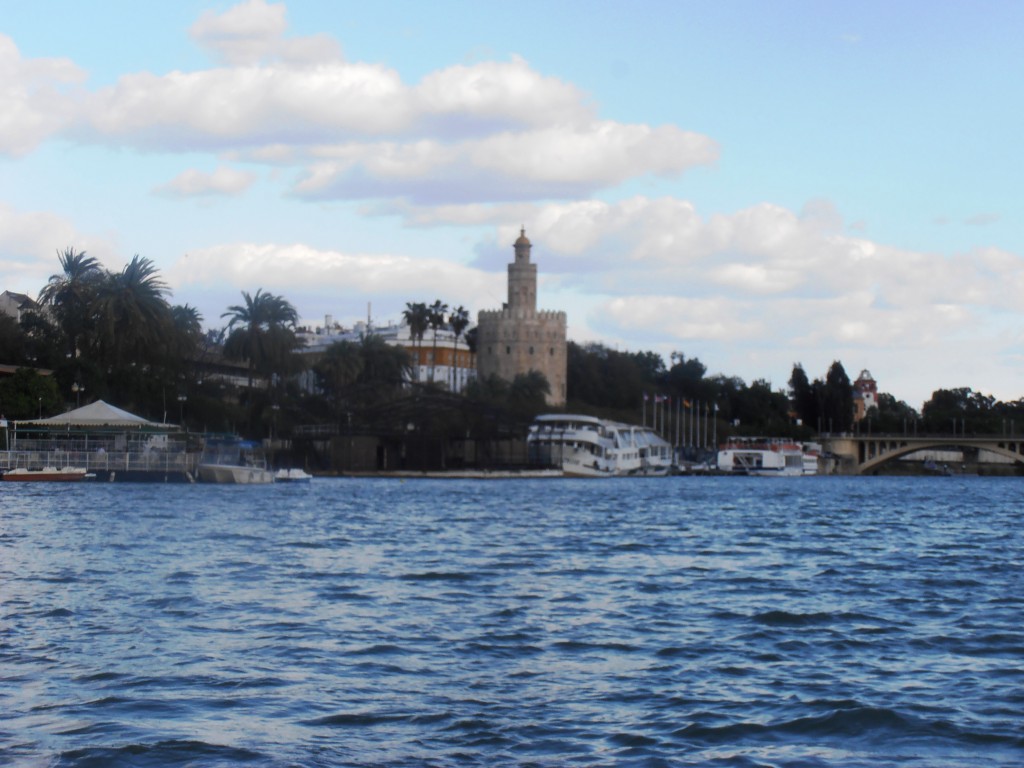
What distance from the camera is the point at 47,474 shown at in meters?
60.6

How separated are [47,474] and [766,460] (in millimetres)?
86482

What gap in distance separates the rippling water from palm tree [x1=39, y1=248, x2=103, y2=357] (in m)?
52.4

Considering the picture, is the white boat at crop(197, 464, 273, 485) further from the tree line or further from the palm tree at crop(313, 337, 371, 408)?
the palm tree at crop(313, 337, 371, 408)

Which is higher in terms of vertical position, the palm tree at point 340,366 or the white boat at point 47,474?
the palm tree at point 340,366

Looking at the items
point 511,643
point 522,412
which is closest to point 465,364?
point 522,412

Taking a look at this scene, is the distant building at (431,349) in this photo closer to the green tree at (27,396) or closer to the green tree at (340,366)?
the green tree at (340,366)

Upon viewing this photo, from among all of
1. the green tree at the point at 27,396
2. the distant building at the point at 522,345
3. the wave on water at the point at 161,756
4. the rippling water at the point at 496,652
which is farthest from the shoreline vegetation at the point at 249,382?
the wave on water at the point at 161,756

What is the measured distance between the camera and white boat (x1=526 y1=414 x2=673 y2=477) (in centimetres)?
11181

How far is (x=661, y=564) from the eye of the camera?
89.2ft

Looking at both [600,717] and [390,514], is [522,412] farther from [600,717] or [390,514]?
[600,717]

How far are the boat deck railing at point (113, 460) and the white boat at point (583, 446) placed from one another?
49514 millimetres

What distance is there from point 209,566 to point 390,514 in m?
21.3

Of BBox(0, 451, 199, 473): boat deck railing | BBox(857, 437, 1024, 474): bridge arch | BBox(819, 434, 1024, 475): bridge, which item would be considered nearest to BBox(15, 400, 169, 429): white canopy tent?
BBox(0, 451, 199, 473): boat deck railing

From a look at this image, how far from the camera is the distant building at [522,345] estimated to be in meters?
153
